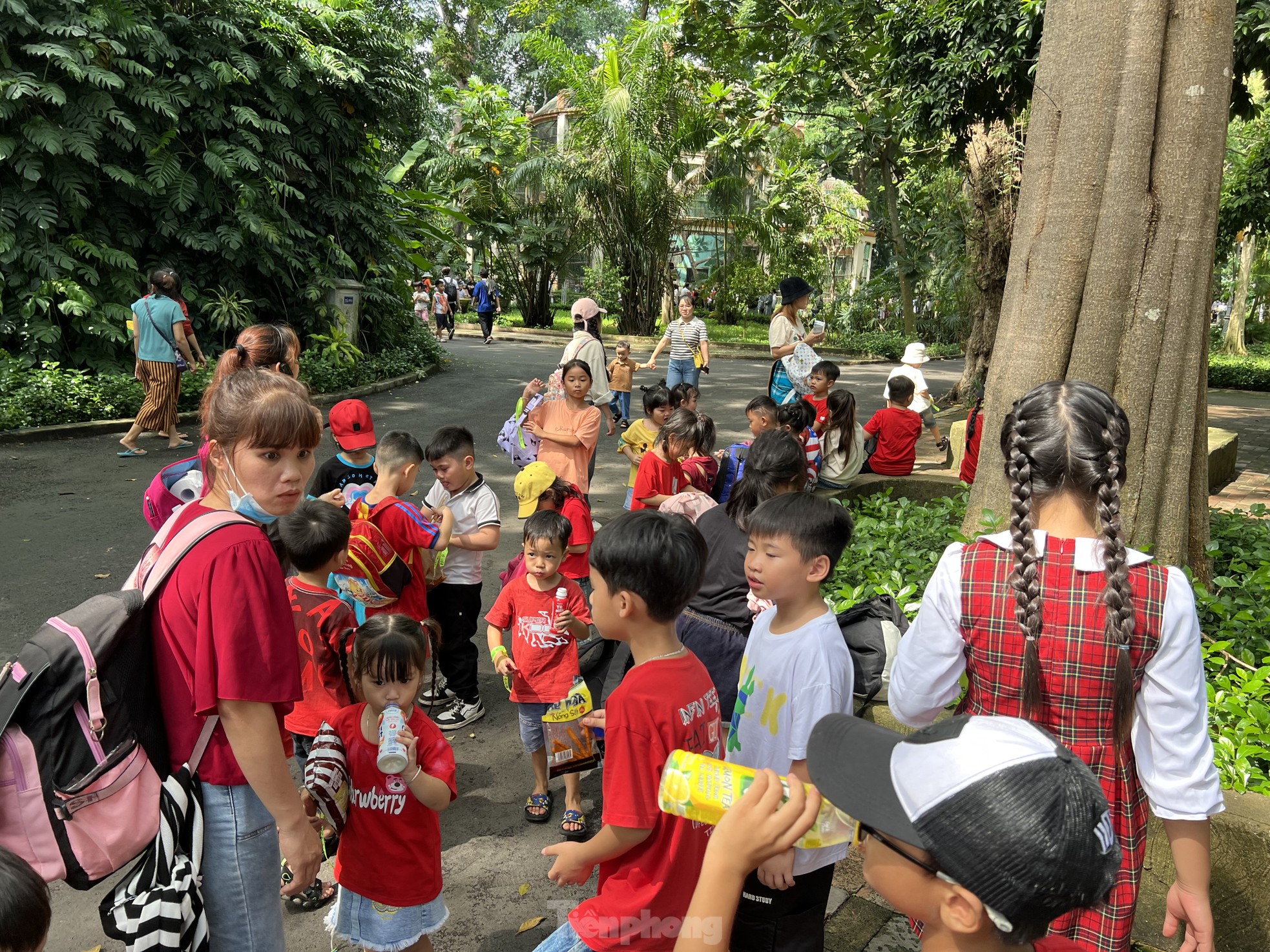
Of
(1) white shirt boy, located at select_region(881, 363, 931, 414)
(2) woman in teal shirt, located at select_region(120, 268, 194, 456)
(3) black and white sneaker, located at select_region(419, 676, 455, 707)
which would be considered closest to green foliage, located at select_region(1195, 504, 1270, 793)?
(3) black and white sneaker, located at select_region(419, 676, 455, 707)

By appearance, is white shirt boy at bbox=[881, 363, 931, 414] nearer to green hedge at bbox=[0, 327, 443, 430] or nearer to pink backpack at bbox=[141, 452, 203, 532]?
pink backpack at bbox=[141, 452, 203, 532]

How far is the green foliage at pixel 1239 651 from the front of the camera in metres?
3.12

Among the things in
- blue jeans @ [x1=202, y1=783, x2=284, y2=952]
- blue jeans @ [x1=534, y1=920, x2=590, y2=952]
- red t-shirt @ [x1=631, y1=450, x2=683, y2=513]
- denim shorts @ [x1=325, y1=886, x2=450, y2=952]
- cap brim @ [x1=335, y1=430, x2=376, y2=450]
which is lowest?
denim shorts @ [x1=325, y1=886, x2=450, y2=952]

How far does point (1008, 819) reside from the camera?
46.9 inches

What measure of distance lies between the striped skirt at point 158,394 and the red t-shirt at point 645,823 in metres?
9.00

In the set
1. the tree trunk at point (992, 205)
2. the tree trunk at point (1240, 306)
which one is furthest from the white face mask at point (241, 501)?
the tree trunk at point (1240, 306)

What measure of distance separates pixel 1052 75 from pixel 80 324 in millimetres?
11577

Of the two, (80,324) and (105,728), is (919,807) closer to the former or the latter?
(105,728)

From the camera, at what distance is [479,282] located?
23.6 m

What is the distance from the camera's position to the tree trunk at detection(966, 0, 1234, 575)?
4.02 m

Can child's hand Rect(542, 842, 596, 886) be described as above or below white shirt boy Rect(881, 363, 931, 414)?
below

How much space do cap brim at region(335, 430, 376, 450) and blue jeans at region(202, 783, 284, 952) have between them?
244cm

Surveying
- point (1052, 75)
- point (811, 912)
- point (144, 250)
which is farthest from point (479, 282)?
point (811, 912)

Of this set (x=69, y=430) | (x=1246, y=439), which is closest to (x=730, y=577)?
(x=69, y=430)
